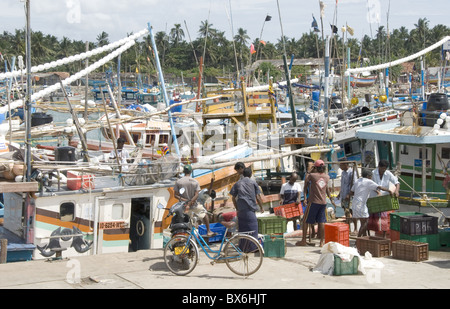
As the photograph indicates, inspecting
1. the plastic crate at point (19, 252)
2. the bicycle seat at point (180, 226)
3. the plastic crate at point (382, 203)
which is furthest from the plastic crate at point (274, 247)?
the plastic crate at point (19, 252)

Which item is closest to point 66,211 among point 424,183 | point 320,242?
point 320,242

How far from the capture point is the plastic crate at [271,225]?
1057 cm

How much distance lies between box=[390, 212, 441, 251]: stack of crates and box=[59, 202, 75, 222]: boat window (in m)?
6.46

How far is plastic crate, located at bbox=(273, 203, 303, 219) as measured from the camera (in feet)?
41.6

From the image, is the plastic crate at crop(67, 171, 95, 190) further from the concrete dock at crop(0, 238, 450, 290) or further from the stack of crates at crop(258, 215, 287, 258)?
the stack of crates at crop(258, 215, 287, 258)

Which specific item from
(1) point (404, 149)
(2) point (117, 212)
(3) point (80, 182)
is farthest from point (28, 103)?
(1) point (404, 149)

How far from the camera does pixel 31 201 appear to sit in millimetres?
→ 11805

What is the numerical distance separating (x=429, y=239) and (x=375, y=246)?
1202 millimetres

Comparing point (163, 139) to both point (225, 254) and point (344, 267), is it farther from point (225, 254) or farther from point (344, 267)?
point (344, 267)

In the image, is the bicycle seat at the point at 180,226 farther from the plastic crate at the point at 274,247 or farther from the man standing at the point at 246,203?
the plastic crate at the point at 274,247

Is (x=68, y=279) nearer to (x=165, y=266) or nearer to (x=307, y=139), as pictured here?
(x=165, y=266)

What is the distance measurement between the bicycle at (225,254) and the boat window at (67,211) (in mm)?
3957

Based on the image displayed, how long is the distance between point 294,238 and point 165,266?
12.5 feet

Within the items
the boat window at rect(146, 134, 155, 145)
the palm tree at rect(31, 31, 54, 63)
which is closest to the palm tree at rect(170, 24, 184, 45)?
the palm tree at rect(31, 31, 54, 63)
